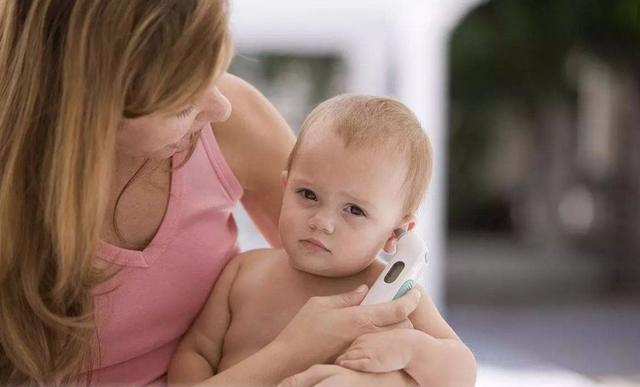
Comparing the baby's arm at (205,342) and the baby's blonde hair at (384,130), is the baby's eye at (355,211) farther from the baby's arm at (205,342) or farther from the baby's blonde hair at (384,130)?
the baby's arm at (205,342)

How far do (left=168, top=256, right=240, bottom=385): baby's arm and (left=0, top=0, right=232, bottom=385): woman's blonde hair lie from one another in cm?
12

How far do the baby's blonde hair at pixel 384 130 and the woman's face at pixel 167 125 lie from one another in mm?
112

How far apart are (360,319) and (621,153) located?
7012mm

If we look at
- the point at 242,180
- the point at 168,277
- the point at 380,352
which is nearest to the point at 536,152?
the point at 242,180

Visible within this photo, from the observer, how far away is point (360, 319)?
3.04ft

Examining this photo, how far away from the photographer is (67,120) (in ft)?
2.92

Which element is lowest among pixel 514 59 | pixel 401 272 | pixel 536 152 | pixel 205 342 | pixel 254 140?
pixel 536 152

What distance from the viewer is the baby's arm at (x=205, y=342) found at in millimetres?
1029

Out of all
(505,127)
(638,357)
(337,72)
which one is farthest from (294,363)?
(505,127)

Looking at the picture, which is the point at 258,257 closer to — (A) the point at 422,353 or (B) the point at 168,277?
(B) the point at 168,277

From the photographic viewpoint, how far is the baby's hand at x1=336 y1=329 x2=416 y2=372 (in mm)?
887

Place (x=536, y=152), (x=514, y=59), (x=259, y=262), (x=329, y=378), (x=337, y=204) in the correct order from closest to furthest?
1. (x=329, y=378)
2. (x=337, y=204)
3. (x=259, y=262)
4. (x=514, y=59)
5. (x=536, y=152)

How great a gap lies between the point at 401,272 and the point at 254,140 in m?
0.27

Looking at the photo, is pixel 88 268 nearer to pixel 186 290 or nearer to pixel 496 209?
pixel 186 290
